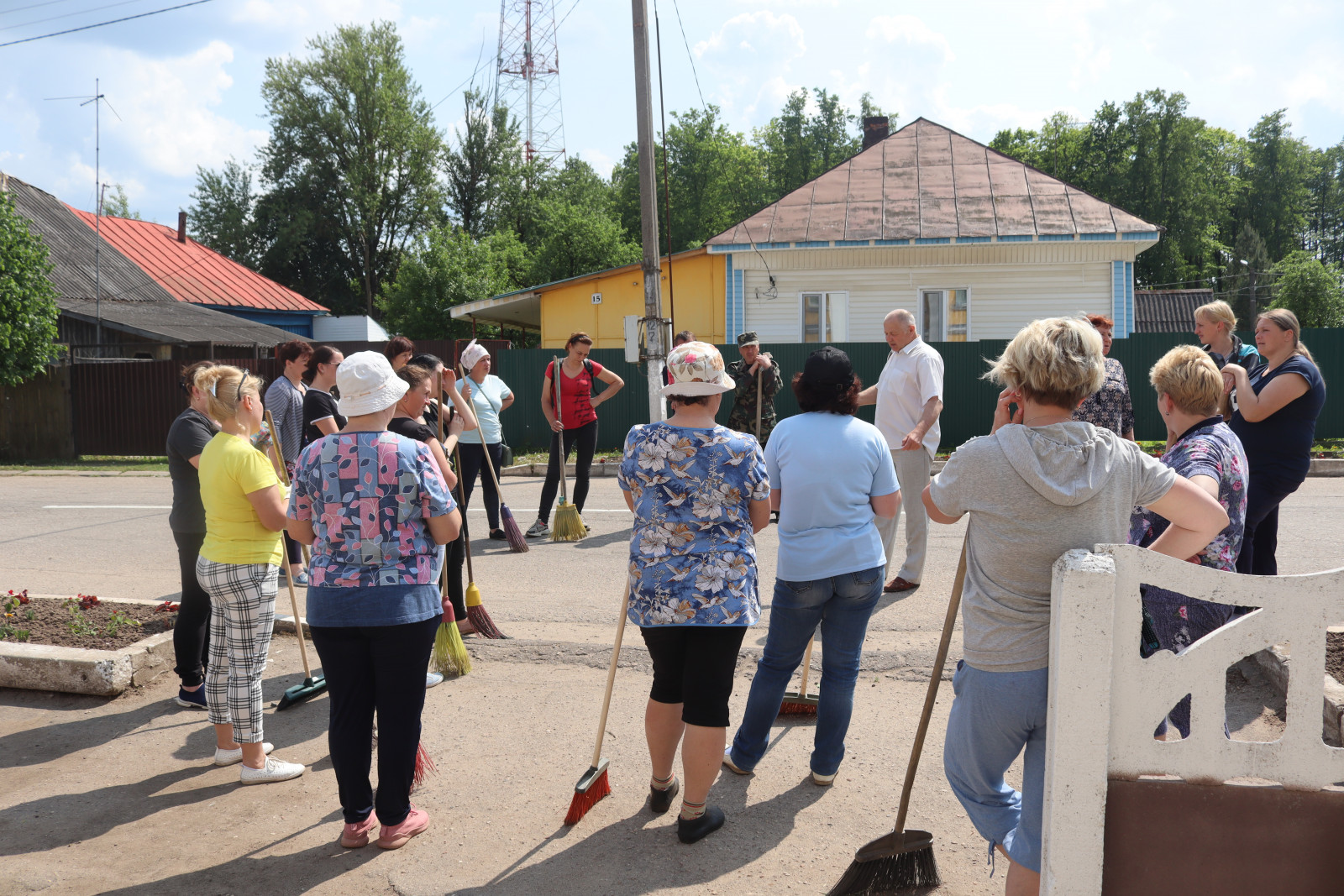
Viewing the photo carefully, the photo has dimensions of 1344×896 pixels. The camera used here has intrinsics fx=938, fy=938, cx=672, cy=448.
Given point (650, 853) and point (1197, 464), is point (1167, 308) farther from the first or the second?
point (650, 853)

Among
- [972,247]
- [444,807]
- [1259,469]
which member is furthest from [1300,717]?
[972,247]

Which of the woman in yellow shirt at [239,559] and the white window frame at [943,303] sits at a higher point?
the white window frame at [943,303]

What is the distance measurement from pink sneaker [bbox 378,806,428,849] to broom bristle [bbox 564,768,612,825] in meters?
0.55

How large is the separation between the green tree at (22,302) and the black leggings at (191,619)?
15935 mm

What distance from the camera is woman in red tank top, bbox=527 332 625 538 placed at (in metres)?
9.11

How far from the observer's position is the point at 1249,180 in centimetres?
6138

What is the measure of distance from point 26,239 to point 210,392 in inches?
685

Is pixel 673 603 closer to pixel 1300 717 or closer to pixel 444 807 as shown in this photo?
pixel 444 807

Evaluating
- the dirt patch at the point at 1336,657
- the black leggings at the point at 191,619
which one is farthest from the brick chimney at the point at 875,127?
the black leggings at the point at 191,619

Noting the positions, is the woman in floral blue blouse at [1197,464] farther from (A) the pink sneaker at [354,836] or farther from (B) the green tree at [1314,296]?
(B) the green tree at [1314,296]

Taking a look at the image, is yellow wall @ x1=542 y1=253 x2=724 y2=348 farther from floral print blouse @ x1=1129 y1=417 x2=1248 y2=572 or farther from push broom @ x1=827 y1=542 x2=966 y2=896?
push broom @ x1=827 y1=542 x2=966 y2=896

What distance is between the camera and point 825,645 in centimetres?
373

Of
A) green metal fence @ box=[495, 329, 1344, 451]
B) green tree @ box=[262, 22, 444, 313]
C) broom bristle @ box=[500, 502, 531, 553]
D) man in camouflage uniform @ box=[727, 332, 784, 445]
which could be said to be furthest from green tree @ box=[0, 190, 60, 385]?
green tree @ box=[262, 22, 444, 313]

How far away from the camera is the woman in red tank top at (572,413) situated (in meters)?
9.11
